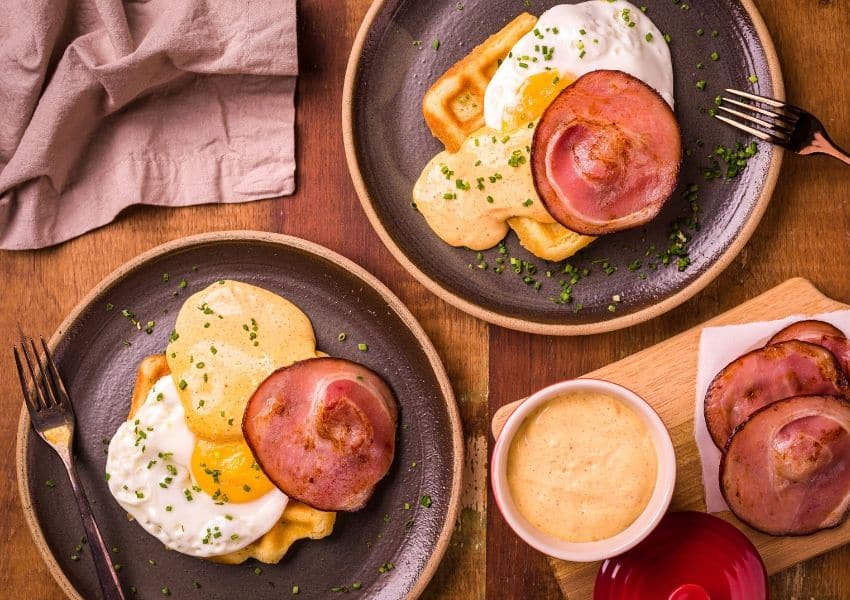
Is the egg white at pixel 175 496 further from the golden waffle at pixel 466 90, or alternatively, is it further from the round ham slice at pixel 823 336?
the round ham slice at pixel 823 336

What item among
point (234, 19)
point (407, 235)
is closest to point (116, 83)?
point (234, 19)

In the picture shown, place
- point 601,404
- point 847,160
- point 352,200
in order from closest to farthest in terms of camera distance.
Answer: point 601,404 < point 847,160 < point 352,200

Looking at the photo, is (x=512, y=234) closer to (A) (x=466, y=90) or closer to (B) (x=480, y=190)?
(B) (x=480, y=190)

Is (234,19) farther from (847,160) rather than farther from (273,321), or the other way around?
(847,160)

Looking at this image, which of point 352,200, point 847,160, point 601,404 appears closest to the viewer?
point 601,404

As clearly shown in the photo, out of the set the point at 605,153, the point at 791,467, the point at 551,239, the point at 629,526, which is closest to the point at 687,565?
the point at 629,526

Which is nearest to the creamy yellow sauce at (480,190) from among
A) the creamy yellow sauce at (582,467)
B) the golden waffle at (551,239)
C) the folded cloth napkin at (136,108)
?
the golden waffle at (551,239)
